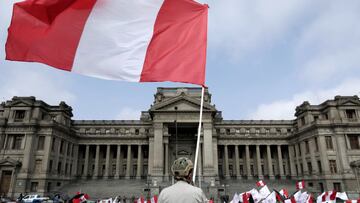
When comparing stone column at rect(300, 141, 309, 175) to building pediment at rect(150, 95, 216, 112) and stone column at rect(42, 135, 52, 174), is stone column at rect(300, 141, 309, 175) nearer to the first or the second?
building pediment at rect(150, 95, 216, 112)

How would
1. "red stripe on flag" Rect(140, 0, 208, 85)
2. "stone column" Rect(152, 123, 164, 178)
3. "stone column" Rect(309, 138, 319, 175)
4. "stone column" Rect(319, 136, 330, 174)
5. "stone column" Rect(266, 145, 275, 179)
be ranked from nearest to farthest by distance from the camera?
"red stripe on flag" Rect(140, 0, 208, 85) → "stone column" Rect(319, 136, 330, 174) → "stone column" Rect(152, 123, 164, 178) → "stone column" Rect(309, 138, 319, 175) → "stone column" Rect(266, 145, 275, 179)

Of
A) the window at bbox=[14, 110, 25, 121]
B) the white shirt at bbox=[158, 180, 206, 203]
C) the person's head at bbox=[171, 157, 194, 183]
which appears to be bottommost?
the white shirt at bbox=[158, 180, 206, 203]

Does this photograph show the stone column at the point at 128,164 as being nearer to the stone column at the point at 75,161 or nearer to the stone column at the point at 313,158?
the stone column at the point at 75,161

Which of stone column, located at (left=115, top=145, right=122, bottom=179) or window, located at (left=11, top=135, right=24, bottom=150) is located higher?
window, located at (left=11, top=135, right=24, bottom=150)

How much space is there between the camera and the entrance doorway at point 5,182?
47094mm

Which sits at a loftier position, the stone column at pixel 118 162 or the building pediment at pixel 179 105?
the building pediment at pixel 179 105

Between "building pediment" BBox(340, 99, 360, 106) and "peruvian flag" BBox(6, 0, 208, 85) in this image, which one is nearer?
"peruvian flag" BBox(6, 0, 208, 85)

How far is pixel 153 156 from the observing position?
55125mm

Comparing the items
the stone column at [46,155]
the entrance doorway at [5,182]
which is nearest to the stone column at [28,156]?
the stone column at [46,155]

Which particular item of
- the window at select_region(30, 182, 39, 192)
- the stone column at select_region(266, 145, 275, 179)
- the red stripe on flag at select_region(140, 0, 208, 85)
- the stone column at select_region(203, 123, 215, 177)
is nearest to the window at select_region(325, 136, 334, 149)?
the stone column at select_region(266, 145, 275, 179)

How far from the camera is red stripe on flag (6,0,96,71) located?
7555mm

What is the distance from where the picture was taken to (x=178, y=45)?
27.0ft

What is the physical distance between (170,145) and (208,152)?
466 inches

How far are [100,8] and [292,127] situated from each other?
70336 mm
